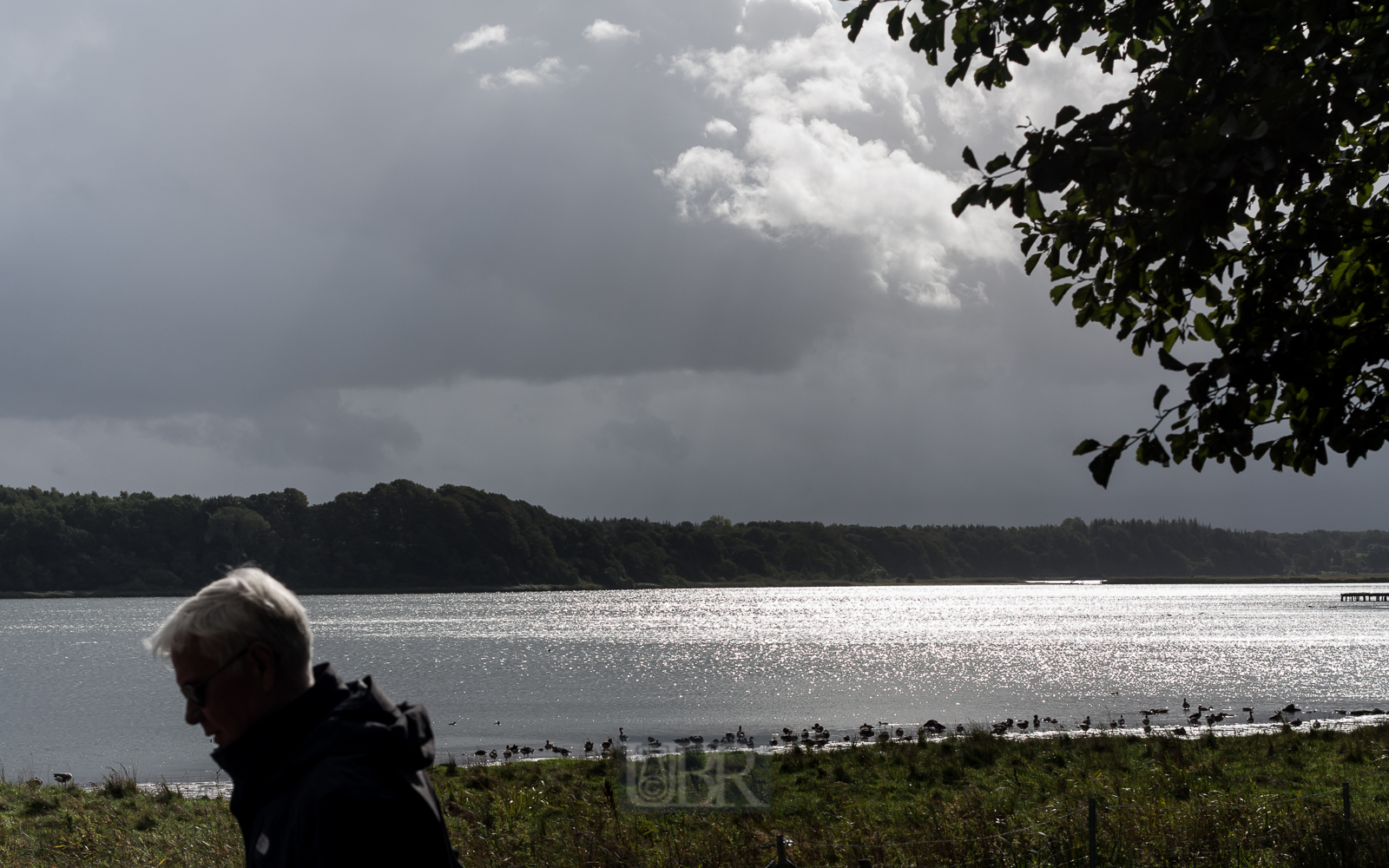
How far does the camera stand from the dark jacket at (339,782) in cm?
234

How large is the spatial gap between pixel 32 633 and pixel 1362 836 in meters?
112

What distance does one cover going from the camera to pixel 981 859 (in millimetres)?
9484

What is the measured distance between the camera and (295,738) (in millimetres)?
2609

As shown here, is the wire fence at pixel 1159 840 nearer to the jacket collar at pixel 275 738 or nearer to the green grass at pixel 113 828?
the jacket collar at pixel 275 738

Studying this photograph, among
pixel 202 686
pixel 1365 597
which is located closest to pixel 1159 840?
pixel 202 686

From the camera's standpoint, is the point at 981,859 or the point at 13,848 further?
the point at 13,848

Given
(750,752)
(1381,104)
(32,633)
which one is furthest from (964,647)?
(32,633)

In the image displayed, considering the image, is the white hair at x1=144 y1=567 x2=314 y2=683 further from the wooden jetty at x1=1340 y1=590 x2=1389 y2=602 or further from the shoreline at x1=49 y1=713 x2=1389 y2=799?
the wooden jetty at x1=1340 y1=590 x2=1389 y2=602

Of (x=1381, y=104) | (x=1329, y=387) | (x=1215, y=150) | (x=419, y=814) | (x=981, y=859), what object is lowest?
(x=981, y=859)

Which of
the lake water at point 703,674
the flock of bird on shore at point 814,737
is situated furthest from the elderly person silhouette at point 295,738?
the lake water at point 703,674

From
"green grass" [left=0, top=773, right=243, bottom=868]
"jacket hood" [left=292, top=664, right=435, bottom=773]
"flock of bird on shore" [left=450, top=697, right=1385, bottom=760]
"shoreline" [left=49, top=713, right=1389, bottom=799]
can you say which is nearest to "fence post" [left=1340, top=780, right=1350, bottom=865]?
"jacket hood" [left=292, top=664, right=435, bottom=773]

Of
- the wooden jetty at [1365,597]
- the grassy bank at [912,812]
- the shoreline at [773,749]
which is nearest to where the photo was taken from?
the grassy bank at [912,812]

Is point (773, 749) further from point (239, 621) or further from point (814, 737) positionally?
point (239, 621)

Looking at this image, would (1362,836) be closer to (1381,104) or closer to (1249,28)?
(1381,104)
